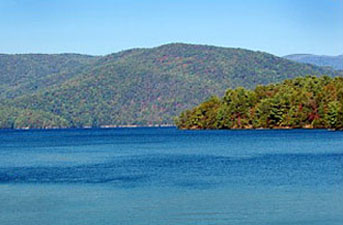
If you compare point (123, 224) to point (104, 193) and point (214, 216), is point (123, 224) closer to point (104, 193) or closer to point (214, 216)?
point (214, 216)

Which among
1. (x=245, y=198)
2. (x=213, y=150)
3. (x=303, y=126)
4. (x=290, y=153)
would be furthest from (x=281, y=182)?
(x=303, y=126)

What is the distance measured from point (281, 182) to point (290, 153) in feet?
130

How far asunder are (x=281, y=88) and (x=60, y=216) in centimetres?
15815

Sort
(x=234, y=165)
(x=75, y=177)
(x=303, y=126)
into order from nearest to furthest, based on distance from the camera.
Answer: (x=75, y=177), (x=234, y=165), (x=303, y=126)

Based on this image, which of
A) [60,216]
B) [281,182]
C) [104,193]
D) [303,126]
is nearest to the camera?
[60,216]

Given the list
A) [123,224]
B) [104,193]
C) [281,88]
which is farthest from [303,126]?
[123,224]

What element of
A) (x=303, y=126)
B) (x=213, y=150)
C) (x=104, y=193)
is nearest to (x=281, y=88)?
(x=303, y=126)

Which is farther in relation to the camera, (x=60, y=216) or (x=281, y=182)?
(x=281, y=182)

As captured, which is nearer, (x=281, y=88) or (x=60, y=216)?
(x=60, y=216)

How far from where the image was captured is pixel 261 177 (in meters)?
66.8

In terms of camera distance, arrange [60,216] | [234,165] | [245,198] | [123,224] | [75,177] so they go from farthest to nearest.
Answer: [234,165] → [75,177] → [245,198] → [60,216] → [123,224]

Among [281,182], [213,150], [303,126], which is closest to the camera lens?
[281,182]

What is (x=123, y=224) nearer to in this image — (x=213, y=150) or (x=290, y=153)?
(x=290, y=153)

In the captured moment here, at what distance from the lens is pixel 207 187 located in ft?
197
